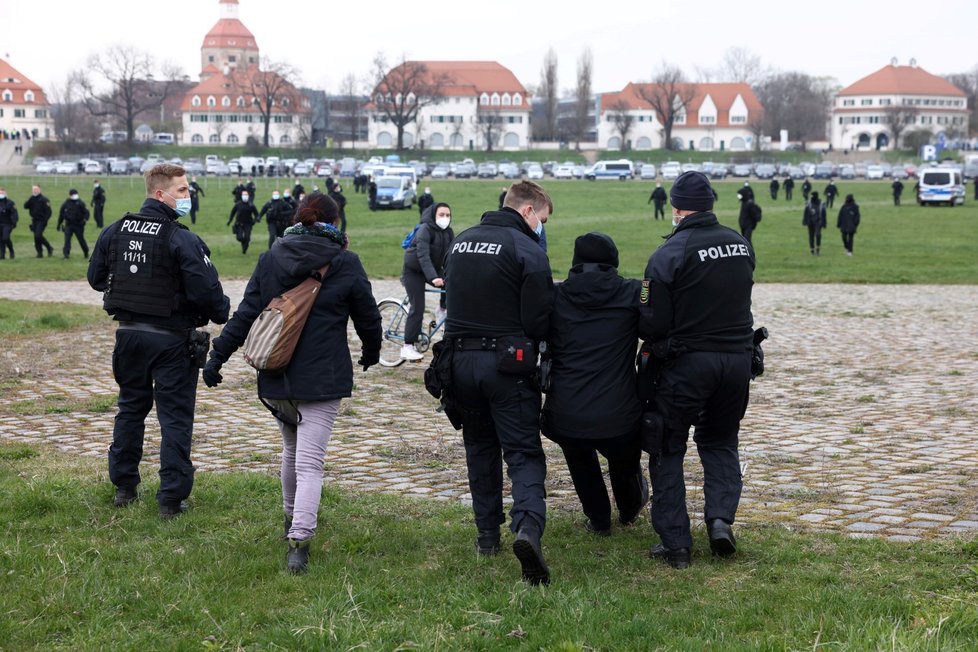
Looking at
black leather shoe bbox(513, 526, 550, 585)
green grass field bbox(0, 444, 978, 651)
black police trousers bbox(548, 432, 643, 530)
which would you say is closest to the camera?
green grass field bbox(0, 444, 978, 651)

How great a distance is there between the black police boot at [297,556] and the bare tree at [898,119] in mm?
130739

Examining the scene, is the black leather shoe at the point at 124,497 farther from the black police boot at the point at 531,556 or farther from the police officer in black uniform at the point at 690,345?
the police officer in black uniform at the point at 690,345

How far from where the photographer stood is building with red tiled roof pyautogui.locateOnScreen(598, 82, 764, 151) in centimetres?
13525

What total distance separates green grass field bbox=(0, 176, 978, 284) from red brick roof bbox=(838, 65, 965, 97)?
88.0m

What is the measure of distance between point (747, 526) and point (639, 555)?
80cm

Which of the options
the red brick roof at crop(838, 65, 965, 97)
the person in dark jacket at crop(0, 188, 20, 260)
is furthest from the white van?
the red brick roof at crop(838, 65, 965, 97)

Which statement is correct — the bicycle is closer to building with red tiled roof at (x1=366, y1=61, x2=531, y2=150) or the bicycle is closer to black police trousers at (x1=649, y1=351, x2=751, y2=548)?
black police trousers at (x1=649, y1=351, x2=751, y2=548)

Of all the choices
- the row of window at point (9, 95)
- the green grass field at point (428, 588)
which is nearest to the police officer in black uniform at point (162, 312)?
the green grass field at point (428, 588)

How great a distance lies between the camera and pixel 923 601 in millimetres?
4520

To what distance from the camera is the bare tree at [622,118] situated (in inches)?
5266

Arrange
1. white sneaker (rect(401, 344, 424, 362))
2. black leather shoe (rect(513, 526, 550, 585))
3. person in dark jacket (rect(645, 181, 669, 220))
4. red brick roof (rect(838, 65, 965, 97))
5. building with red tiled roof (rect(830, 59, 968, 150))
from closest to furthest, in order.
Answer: black leather shoe (rect(513, 526, 550, 585))
white sneaker (rect(401, 344, 424, 362))
person in dark jacket (rect(645, 181, 669, 220))
building with red tiled roof (rect(830, 59, 968, 150))
red brick roof (rect(838, 65, 965, 97))

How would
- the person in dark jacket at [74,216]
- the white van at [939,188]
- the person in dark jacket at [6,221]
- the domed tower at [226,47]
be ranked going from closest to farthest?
the person in dark jacket at [74,216] < the person in dark jacket at [6,221] < the white van at [939,188] < the domed tower at [226,47]

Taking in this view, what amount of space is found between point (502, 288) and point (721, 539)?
152 cm

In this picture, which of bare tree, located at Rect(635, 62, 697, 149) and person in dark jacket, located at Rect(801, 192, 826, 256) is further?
bare tree, located at Rect(635, 62, 697, 149)
